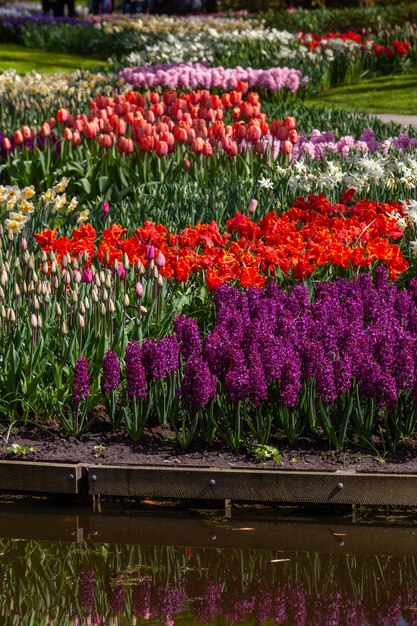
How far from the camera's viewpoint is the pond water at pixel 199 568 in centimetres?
431

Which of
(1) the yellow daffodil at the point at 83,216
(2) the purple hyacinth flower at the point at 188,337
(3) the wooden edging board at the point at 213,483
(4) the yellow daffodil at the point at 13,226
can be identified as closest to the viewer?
(3) the wooden edging board at the point at 213,483

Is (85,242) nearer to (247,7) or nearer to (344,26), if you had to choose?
(344,26)

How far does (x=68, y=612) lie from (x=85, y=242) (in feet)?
9.74

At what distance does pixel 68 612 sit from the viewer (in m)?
4.32

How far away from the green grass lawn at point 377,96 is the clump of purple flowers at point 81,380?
41.8 ft

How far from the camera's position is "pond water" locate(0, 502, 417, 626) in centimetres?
431

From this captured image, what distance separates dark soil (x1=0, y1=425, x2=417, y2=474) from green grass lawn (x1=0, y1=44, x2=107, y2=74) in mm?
20621

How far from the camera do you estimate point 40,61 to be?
1086 inches

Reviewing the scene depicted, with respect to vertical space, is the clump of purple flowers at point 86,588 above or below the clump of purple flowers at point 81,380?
below

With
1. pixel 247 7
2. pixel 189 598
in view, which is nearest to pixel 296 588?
pixel 189 598

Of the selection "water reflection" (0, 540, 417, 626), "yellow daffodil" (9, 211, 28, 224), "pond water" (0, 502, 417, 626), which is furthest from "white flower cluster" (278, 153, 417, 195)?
"water reflection" (0, 540, 417, 626)

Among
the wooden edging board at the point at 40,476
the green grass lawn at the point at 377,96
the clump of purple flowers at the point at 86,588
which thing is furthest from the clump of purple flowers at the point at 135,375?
the green grass lawn at the point at 377,96

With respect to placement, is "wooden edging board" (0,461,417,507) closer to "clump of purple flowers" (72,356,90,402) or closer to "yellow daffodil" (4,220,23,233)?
"clump of purple flowers" (72,356,90,402)

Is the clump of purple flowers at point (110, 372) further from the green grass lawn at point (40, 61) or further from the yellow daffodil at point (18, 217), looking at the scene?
the green grass lawn at point (40, 61)
